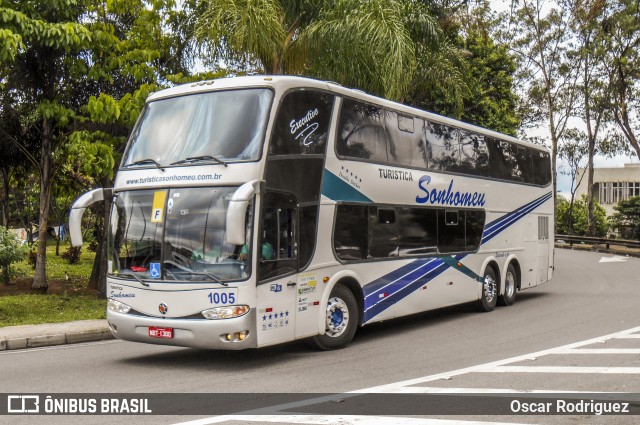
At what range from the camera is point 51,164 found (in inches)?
736

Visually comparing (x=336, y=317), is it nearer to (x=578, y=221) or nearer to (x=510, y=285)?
(x=510, y=285)

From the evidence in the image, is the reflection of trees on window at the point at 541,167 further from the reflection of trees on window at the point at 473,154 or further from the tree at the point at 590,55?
the tree at the point at 590,55

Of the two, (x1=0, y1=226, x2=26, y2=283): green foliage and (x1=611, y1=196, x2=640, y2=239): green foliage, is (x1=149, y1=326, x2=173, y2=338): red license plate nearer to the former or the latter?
(x1=0, y1=226, x2=26, y2=283): green foliage

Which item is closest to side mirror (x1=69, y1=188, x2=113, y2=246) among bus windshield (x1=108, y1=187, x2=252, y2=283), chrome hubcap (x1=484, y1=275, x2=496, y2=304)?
bus windshield (x1=108, y1=187, x2=252, y2=283)

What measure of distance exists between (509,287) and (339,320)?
24.5 feet

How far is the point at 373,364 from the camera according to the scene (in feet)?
32.2

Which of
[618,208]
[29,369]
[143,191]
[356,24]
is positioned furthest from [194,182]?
[618,208]

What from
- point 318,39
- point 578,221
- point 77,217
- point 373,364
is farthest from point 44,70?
point 578,221

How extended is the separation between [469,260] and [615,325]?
3.11 metres

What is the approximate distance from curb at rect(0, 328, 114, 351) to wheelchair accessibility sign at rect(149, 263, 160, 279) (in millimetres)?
3446

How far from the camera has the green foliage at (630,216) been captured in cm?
5250

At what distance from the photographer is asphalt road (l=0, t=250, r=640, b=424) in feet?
27.3

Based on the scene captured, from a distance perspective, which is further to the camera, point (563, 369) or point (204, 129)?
point (204, 129)

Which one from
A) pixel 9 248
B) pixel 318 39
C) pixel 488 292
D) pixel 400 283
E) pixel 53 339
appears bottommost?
pixel 53 339
